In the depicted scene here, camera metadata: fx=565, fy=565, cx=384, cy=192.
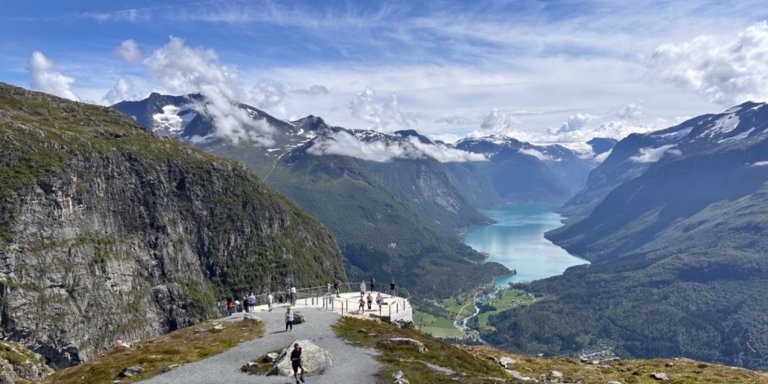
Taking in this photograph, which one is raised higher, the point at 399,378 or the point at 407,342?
the point at 407,342

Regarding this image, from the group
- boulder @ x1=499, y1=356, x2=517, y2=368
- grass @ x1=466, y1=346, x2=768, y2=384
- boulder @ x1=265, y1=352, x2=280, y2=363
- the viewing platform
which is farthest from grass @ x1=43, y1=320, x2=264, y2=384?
grass @ x1=466, y1=346, x2=768, y2=384

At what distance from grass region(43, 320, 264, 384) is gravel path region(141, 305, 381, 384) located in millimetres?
1749

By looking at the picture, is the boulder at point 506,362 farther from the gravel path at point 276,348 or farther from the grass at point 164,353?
the grass at point 164,353

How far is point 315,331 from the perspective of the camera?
207 feet

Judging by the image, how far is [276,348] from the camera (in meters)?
56.2

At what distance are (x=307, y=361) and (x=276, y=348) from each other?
821cm

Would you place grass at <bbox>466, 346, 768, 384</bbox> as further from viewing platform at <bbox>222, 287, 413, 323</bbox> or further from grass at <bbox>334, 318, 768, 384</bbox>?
viewing platform at <bbox>222, 287, 413, 323</bbox>

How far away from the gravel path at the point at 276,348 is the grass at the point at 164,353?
68.9 inches

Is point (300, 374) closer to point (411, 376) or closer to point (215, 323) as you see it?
point (411, 376)

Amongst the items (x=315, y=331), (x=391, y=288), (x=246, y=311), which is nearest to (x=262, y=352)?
(x=315, y=331)

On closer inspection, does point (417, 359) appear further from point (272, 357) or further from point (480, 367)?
point (272, 357)

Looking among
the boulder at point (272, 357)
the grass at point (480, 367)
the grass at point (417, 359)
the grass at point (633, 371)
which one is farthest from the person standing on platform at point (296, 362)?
the grass at point (633, 371)

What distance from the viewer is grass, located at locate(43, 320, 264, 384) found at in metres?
51.6

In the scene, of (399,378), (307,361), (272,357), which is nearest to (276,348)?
(272,357)
